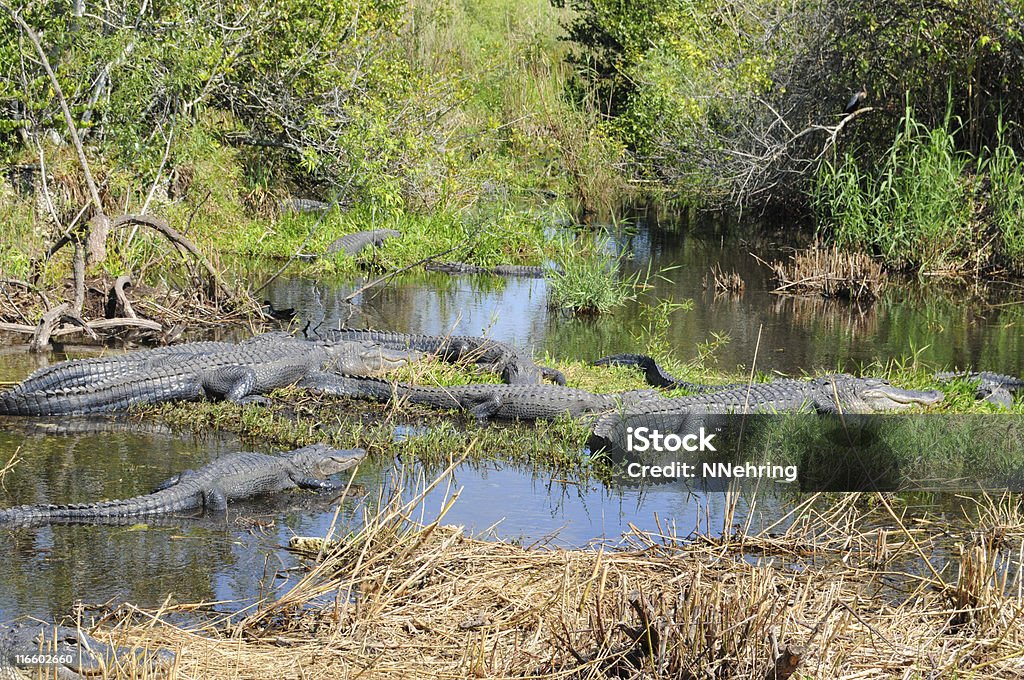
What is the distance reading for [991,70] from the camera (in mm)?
14508

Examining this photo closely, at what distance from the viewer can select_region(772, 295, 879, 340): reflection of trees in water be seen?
10914 mm

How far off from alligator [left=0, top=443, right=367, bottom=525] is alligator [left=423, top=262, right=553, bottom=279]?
7.53m

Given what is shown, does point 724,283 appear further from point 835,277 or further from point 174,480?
point 174,480

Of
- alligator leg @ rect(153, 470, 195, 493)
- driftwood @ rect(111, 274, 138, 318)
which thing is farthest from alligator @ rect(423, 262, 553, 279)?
alligator leg @ rect(153, 470, 195, 493)

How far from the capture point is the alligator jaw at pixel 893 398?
7270mm

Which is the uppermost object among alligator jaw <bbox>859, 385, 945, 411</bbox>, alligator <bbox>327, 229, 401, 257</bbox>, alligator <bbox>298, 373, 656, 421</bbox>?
alligator <bbox>327, 229, 401, 257</bbox>

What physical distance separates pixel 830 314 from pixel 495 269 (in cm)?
401

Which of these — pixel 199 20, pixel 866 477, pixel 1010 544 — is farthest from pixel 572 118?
pixel 1010 544

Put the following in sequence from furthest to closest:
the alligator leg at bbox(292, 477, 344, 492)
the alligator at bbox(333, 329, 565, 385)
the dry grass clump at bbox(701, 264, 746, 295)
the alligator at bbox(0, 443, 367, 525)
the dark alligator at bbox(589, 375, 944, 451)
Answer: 1. the dry grass clump at bbox(701, 264, 746, 295)
2. the alligator at bbox(333, 329, 565, 385)
3. the dark alligator at bbox(589, 375, 944, 451)
4. the alligator leg at bbox(292, 477, 344, 492)
5. the alligator at bbox(0, 443, 367, 525)

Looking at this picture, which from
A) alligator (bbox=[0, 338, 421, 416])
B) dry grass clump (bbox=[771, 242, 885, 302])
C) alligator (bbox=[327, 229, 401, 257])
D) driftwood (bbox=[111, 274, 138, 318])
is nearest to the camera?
alligator (bbox=[0, 338, 421, 416])

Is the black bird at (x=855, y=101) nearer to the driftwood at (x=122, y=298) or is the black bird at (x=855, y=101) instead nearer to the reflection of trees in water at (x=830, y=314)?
the reflection of trees in water at (x=830, y=314)

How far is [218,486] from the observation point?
219 inches

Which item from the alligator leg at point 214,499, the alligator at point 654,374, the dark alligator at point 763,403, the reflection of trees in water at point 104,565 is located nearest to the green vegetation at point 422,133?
the alligator at point 654,374

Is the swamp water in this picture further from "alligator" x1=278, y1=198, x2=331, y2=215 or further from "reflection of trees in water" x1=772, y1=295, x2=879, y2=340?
"alligator" x1=278, y1=198, x2=331, y2=215
